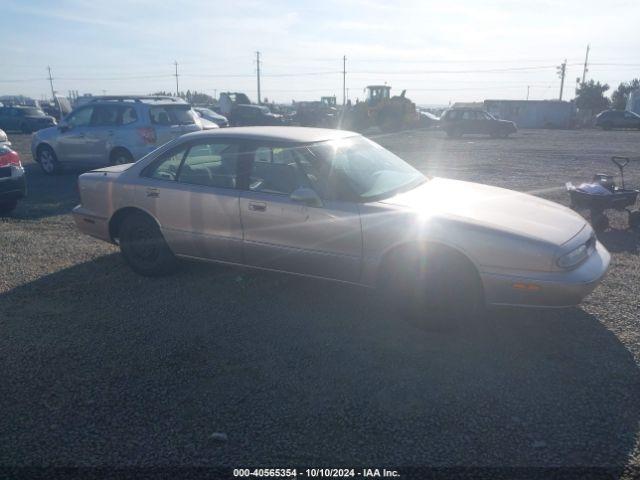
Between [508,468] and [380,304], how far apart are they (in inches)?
80.8

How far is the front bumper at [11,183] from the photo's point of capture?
7348 mm

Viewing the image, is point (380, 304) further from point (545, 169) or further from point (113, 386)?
point (545, 169)

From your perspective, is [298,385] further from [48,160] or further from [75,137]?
[48,160]

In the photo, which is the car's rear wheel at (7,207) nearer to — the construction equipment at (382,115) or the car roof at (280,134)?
the car roof at (280,134)

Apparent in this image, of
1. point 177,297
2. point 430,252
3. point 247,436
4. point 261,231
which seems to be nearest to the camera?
point 247,436

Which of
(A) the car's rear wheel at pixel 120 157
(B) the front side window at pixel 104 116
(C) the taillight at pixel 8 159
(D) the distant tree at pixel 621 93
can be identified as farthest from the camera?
(D) the distant tree at pixel 621 93

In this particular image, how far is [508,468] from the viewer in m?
2.51

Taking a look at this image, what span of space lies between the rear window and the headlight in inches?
350

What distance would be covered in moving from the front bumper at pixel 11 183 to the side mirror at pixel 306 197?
Answer: 18.0ft

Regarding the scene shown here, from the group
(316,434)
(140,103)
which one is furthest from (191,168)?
(140,103)

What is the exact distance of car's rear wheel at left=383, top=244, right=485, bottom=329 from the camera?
371cm

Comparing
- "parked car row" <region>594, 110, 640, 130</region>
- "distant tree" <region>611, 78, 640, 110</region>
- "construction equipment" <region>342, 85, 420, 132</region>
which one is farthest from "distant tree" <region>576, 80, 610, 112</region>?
"construction equipment" <region>342, 85, 420, 132</region>

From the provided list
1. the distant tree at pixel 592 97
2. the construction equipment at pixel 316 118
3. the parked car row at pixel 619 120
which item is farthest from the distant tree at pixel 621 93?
the construction equipment at pixel 316 118

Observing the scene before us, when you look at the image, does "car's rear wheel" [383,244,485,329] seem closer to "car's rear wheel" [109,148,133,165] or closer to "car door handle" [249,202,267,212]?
"car door handle" [249,202,267,212]
